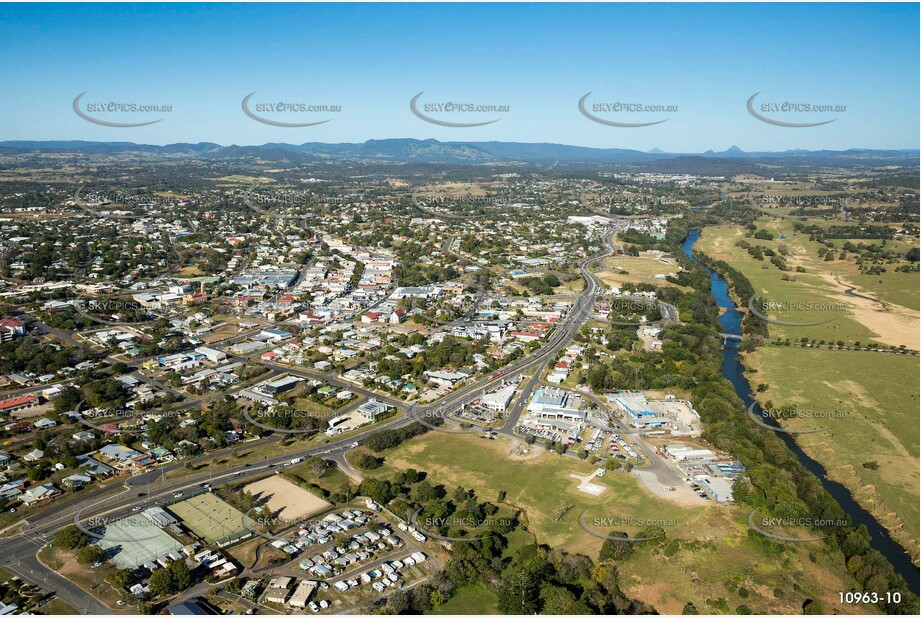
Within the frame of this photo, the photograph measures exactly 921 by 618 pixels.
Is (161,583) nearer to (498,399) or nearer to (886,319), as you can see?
(498,399)

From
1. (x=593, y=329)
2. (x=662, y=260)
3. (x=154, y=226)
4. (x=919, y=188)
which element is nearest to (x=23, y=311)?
(x=154, y=226)

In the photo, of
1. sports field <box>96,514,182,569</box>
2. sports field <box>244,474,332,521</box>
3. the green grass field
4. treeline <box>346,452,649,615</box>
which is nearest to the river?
treeline <box>346,452,649,615</box>

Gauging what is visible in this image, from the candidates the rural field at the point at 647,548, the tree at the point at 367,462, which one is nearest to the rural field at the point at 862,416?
the rural field at the point at 647,548

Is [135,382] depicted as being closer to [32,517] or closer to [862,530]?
[32,517]

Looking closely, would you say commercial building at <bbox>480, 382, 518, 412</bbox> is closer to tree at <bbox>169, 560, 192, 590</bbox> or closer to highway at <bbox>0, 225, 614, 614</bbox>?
highway at <bbox>0, 225, 614, 614</bbox>

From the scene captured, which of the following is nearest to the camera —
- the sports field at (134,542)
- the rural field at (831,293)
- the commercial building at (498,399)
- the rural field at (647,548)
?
the rural field at (647,548)

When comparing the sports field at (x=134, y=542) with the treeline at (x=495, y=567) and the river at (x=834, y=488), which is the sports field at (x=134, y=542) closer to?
the treeline at (x=495, y=567)

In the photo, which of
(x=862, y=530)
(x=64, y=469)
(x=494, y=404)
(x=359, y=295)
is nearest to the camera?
(x=862, y=530)
